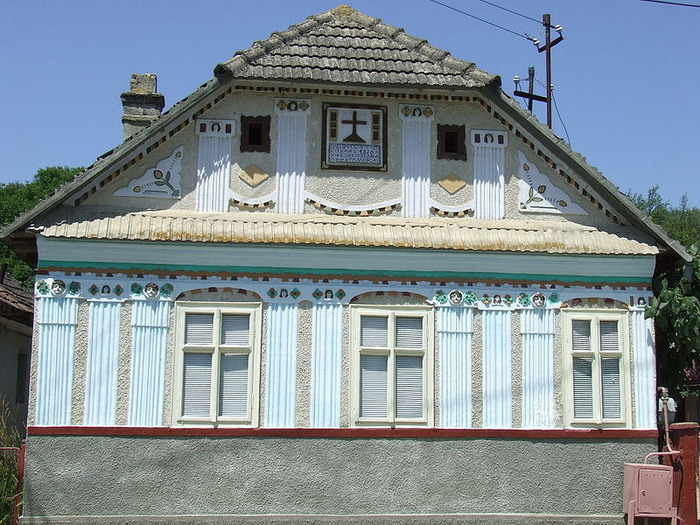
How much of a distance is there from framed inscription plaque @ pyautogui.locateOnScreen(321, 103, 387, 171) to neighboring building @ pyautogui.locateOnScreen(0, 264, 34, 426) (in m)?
7.10

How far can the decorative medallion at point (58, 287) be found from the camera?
13.1 metres

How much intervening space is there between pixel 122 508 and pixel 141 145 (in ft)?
→ 16.6

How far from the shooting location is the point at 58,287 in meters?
13.1

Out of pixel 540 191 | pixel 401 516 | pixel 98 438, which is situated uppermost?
pixel 540 191

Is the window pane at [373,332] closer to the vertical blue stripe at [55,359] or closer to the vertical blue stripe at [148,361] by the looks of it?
the vertical blue stripe at [148,361]

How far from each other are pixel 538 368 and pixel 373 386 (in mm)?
2433

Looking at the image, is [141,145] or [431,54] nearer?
[141,145]

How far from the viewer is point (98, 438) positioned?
12.8m

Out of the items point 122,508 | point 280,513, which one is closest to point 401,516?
point 280,513

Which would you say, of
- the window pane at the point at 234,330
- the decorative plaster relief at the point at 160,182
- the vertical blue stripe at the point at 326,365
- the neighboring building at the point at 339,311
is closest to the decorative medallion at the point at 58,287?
the neighboring building at the point at 339,311

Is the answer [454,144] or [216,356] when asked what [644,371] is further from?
[216,356]

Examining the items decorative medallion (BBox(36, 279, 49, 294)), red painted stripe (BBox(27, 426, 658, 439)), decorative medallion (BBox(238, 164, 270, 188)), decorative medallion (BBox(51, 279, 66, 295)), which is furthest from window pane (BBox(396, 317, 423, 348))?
decorative medallion (BBox(36, 279, 49, 294))

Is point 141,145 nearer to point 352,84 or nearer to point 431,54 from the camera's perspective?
point 352,84

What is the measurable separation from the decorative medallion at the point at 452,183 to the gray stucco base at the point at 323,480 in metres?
3.71
